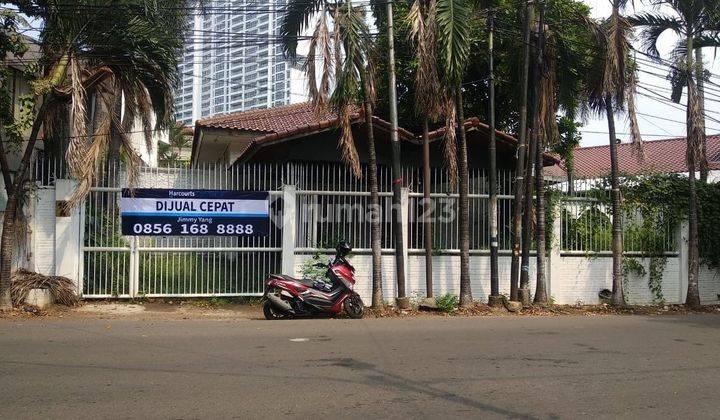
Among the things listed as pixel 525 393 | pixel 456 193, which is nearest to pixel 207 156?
pixel 456 193

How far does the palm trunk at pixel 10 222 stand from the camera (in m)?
11.1

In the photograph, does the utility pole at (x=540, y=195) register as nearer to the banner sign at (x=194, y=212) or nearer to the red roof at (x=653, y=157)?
the banner sign at (x=194, y=212)

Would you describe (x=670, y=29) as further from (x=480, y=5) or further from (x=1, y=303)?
(x=1, y=303)

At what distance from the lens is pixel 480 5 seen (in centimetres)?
1341

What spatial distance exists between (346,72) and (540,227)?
199 inches

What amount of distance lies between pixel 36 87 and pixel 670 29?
12.9m

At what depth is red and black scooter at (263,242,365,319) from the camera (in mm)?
11086

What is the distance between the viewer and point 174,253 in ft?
41.3

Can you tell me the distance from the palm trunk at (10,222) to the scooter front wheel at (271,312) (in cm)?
430

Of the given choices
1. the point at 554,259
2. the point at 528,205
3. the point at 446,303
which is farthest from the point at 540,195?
the point at 446,303

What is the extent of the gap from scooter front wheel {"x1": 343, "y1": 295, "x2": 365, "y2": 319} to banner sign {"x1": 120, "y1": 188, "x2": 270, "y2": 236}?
2.60 m

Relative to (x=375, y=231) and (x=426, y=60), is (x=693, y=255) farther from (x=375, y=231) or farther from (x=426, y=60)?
(x=426, y=60)

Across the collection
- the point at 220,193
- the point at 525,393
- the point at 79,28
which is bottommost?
the point at 525,393

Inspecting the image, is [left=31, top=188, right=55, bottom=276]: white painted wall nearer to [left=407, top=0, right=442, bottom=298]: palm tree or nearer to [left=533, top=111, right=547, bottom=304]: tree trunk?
[left=407, top=0, right=442, bottom=298]: palm tree
